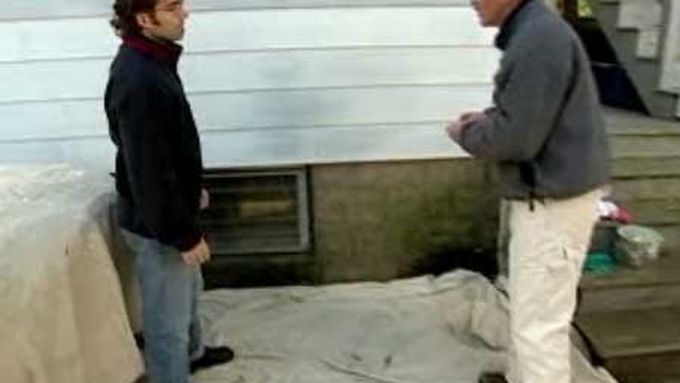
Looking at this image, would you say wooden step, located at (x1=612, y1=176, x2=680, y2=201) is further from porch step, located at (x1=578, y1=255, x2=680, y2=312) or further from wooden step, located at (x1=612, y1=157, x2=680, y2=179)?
porch step, located at (x1=578, y1=255, x2=680, y2=312)

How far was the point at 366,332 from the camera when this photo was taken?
2.99 metres

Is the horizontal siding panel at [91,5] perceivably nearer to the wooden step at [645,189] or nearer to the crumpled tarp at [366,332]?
the crumpled tarp at [366,332]

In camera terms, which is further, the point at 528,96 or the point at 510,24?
the point at 510,24

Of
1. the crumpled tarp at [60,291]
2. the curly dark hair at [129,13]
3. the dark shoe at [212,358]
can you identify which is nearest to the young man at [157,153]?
the curly dark hair at [129,13]

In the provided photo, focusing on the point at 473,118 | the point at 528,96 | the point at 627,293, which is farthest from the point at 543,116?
the point at 627,293

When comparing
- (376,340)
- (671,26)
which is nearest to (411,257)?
(376,340)

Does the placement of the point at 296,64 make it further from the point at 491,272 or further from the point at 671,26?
the point at 671,26

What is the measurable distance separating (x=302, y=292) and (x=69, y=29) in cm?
159

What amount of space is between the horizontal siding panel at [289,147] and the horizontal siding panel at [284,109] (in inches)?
1.6

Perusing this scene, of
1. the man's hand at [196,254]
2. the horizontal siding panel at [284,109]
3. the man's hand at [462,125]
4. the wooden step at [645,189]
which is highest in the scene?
the man's hand at [462,125]

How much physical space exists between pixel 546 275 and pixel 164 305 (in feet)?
3.92

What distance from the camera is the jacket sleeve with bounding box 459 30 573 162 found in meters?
1.89

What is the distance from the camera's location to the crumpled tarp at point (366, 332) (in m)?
2.68

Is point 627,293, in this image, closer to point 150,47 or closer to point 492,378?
point 492,378
